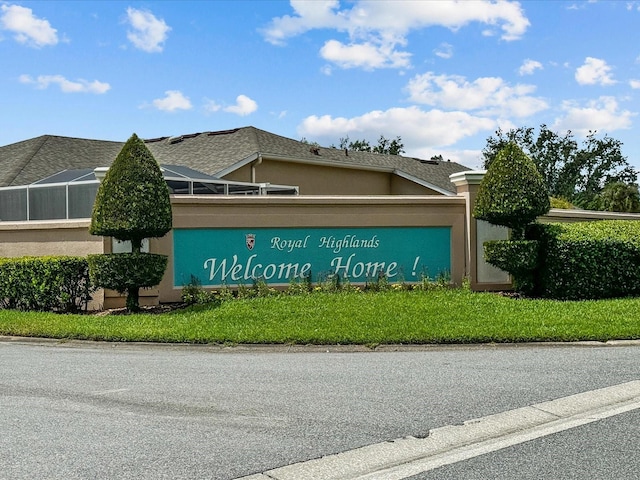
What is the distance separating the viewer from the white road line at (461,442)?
16.9ft

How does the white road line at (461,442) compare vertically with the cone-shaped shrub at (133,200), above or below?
below

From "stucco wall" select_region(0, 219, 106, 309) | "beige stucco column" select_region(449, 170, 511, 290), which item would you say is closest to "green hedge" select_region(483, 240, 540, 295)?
"beige stucco column" select_region(449, 170, 511, 290)

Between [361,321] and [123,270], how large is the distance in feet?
16.0

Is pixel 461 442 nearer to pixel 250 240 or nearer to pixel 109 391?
pixel 109 391

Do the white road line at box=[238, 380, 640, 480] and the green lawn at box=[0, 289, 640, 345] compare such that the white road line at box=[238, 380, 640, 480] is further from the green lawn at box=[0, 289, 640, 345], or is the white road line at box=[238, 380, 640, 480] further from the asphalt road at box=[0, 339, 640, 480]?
the green lawn at box=[0, 289, 640, 345]

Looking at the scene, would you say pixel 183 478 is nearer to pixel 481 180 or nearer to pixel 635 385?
pixel 635 385

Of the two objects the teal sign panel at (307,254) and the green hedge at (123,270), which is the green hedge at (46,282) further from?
the teal sign panel at (307,254)

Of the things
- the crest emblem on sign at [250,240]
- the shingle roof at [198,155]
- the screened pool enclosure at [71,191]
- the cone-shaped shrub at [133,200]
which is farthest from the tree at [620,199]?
the cone-shaped shrub at [133,200]

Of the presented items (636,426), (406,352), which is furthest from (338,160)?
(636,426)

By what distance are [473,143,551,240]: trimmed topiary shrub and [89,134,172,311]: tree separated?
6.91m

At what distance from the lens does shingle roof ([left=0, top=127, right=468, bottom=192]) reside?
2539cm

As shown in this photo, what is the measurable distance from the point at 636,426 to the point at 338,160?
22.7m

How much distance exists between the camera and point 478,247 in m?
16.7

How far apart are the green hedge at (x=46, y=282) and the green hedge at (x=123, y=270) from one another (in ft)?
3.61
